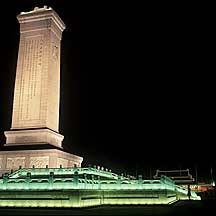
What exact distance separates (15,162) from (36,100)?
16.9 ft

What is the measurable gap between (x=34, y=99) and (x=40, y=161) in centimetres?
533

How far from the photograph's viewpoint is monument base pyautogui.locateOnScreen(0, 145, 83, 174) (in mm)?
22016

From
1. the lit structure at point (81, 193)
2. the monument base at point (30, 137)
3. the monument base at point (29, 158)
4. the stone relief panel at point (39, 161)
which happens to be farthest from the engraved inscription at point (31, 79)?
the lit structure at point (81, 193)

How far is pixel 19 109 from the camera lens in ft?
81.7

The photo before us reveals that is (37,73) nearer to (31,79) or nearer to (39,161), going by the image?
(31,79)

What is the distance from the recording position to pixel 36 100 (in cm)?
2475

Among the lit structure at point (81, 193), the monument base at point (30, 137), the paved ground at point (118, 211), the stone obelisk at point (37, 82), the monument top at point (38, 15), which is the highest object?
the monument top at point (38, 15)

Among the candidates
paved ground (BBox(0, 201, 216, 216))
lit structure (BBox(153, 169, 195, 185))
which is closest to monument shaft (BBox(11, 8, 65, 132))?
paved ground (BBox(0, 201, 216, 216))

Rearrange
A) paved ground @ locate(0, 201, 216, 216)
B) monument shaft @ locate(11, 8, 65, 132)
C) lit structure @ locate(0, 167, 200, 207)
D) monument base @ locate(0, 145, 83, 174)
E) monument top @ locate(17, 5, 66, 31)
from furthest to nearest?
monument top @ locate(17, 5, 66, 31) → monument shaft @ locate(11, 8, 65, 132) → monument base @ locate(0, 145, 83, 174) → lit structure @ locate(0, 167, 200, 207) → paved ground @ locate(0, 201, 216, 216)

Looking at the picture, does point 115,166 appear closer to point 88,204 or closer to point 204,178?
point 204,178

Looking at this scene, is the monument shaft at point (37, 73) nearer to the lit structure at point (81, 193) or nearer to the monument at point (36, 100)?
the monument at point (36, 100)

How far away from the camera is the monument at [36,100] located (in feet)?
73.8

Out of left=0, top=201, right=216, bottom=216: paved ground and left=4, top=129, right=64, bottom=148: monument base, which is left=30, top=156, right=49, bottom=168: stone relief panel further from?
left=0, top=201, right=216, bottom=216: paved ground

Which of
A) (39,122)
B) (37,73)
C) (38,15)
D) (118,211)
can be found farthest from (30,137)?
(118,211)
